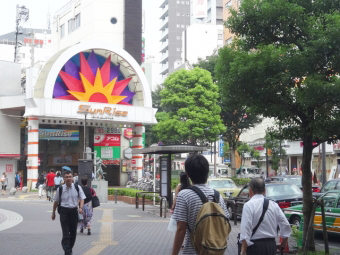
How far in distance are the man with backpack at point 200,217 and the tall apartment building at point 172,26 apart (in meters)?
118

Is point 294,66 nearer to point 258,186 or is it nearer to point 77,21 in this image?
point 258,186

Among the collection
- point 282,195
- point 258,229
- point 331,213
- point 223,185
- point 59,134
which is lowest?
point 331,213

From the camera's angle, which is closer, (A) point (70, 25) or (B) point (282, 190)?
(B) point (282, 190)

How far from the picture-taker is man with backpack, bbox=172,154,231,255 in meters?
4.95

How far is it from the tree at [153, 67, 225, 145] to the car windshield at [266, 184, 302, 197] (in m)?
27.4

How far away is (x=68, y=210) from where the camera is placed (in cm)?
1116

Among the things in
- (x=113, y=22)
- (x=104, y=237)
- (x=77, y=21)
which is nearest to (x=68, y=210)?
(x=104, y=237)

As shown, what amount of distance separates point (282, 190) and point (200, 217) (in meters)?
15.4

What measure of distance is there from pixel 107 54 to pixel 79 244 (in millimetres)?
35831

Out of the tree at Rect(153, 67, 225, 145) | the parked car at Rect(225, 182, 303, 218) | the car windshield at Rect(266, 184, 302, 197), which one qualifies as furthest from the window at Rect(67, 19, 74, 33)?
the car windshield at Rect(266, 184, 302, 197)

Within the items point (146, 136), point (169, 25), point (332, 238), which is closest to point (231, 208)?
point (332, 238)

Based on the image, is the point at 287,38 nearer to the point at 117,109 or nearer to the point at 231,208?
the point at 231,208

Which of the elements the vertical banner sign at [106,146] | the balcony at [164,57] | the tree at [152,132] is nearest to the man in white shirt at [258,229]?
the vertical banner sign at [106,146]

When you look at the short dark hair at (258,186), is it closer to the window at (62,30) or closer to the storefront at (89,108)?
the storefront at (89,108)
